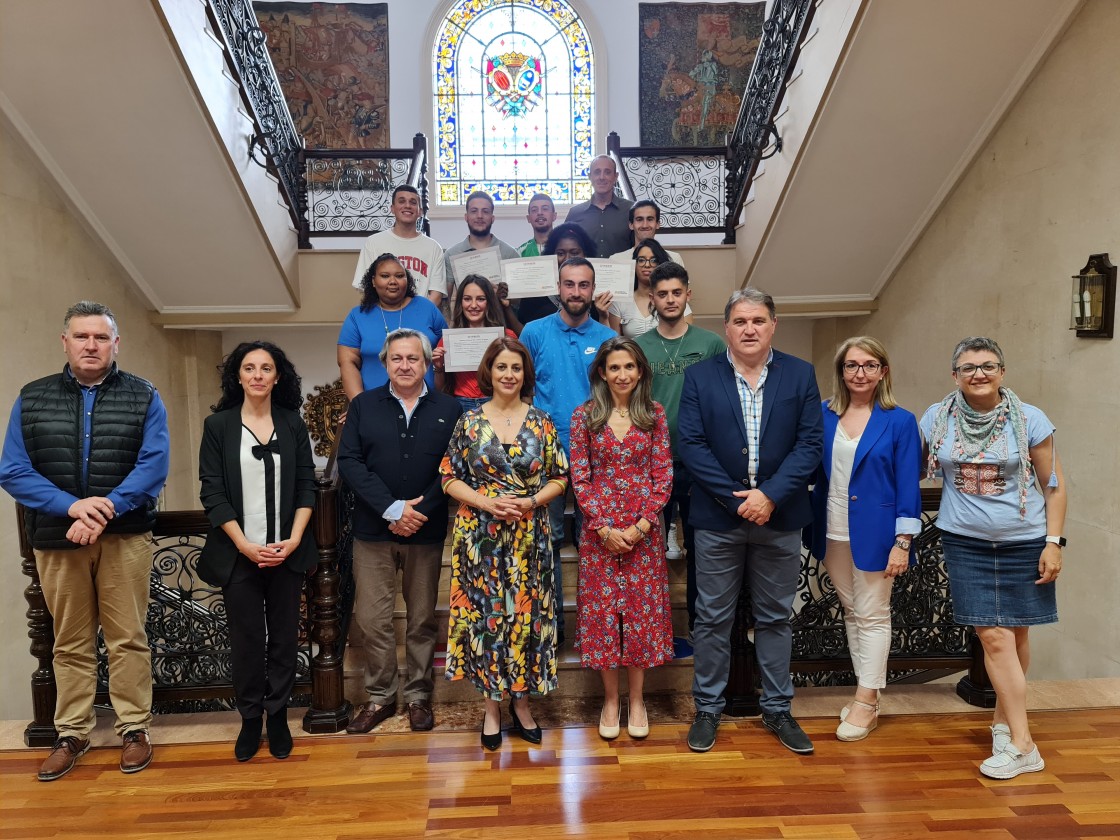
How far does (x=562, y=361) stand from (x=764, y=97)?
348 centimetres

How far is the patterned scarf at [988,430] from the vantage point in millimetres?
2883

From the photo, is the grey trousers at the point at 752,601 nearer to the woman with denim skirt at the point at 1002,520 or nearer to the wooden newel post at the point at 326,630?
the woman with denim skirt at the point at 1002,520

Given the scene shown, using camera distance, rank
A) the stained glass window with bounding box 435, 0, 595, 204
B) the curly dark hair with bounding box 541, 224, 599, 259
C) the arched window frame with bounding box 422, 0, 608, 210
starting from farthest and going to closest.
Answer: the stained glass window with bounding box 435, 0, 595, 204 < the arched window frame with bounding box 422, 0, 608, 210 < the curly dark hair with bounding box 541, 224, 599, 259

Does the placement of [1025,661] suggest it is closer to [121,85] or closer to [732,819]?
[732,819]

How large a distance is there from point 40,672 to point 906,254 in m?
6.12

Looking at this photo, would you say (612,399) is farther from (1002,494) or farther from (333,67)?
(333,67)

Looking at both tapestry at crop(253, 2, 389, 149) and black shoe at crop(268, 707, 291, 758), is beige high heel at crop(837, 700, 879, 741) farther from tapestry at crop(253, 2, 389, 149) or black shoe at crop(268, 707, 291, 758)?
tapestry at crop(253, 2, 389, 149)

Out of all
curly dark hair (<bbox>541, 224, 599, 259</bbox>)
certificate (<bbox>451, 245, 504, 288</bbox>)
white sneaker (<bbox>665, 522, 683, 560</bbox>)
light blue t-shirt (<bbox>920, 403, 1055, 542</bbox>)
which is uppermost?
curly dark hair (<bbox>541, 224, 599, 259</bbox>)

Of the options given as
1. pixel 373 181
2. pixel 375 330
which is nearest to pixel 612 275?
pixel 375 330

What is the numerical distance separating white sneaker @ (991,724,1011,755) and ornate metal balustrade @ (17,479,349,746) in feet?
8.57

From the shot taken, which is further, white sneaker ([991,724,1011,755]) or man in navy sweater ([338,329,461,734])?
man in navy sweater ([338,329,461,734])

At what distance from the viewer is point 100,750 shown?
3.21 metres

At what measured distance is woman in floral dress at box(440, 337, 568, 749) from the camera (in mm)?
3064

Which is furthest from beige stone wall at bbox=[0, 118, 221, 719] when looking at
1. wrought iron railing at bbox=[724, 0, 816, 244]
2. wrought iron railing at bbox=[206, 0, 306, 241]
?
wrought iron railing at bbox=[724, 0, 816, 244]
